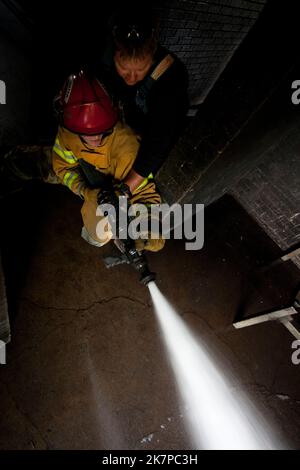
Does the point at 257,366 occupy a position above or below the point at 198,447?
above

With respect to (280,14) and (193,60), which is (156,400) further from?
(193,60)

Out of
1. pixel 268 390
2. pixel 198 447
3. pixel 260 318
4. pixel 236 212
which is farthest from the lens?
pixel 236 212

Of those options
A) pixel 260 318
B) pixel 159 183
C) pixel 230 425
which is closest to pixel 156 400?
pixel 230 425

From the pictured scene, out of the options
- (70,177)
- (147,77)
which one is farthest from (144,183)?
(147,77)

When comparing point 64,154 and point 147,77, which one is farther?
point 64,154

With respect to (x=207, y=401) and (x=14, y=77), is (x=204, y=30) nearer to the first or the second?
(x=14, y=77)

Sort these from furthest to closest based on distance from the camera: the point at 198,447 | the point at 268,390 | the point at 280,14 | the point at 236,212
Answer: the point at 236,212, the point at 268,390, the point at 198,447, the point at 280,14

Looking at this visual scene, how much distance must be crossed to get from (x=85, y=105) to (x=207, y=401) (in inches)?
136

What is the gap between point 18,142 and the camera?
4.11 meters

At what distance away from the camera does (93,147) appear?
303 cm

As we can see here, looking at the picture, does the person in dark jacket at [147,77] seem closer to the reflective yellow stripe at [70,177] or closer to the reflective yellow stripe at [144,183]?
the reflective yellow stripe at [144,183]

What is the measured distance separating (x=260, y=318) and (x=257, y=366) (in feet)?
2.76

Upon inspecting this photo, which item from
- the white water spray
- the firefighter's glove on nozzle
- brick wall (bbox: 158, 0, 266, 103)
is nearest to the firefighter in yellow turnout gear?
the firefighter's glove on nozzle

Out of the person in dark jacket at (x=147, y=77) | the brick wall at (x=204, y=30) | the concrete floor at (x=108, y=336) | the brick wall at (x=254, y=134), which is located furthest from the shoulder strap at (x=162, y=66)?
the concrete floor at (x=108, y=336)
